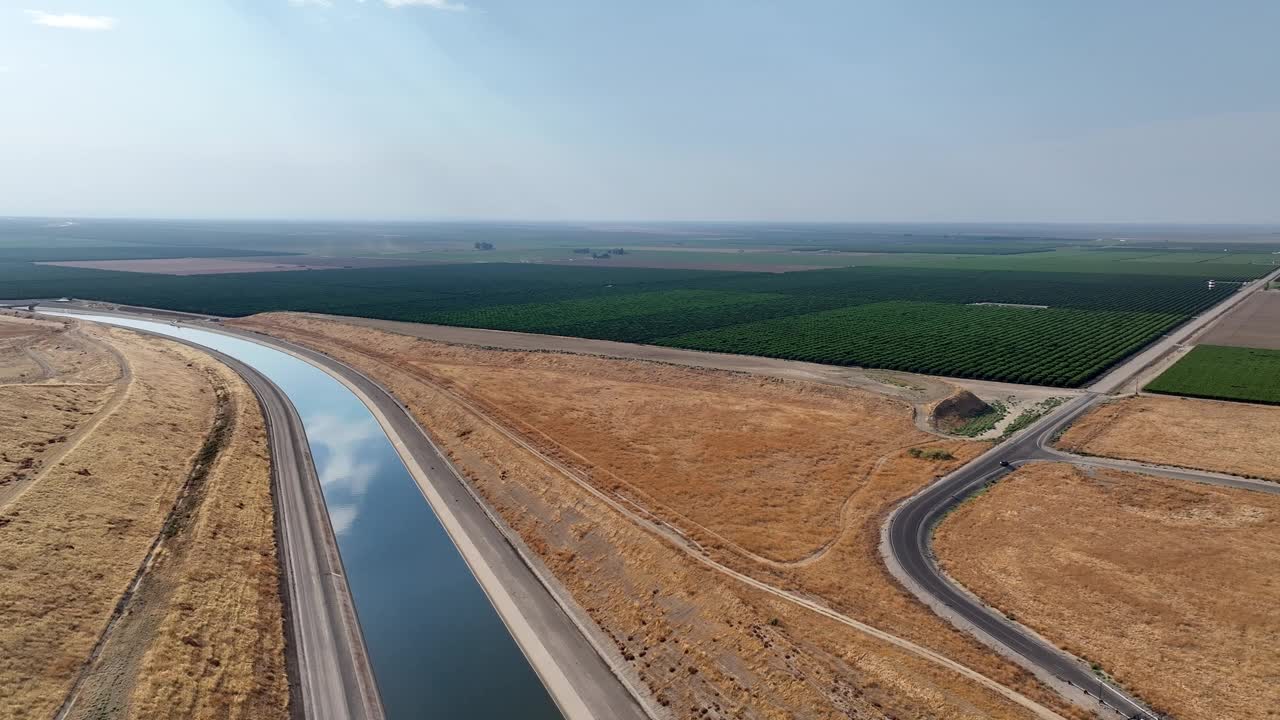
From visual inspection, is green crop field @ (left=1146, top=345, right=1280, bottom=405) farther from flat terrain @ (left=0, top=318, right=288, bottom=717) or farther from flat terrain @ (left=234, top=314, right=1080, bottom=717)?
flat terrain @ (left=0, top=318, right=288, bottom=717)

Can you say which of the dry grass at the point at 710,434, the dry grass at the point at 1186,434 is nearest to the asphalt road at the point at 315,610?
the dry grass at the point at 710,434

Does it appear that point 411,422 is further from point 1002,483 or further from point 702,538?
point 1002,483

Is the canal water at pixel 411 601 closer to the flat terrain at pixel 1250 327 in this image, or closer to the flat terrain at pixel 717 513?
the flat terrain at pixel 717 513

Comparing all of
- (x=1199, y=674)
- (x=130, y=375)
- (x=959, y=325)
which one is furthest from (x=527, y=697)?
(x=959, y=325)

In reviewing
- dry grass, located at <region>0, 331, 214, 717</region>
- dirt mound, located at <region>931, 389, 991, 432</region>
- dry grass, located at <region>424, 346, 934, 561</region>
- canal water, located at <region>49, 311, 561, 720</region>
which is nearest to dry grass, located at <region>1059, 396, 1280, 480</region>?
dirt mound, located at <region>931, 389, 991, 432</region>

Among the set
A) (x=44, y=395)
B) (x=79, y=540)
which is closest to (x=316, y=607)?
(x=79, y=540)

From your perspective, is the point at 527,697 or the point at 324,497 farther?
the point at 324,497

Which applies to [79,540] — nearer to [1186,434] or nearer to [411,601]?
[411,601]
